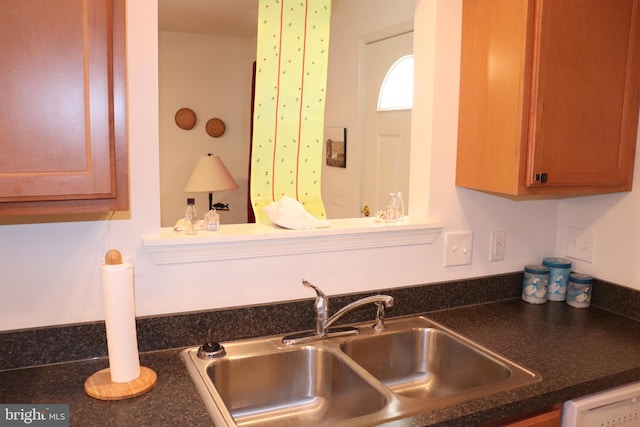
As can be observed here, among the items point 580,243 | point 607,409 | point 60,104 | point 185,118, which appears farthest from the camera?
point 185,118

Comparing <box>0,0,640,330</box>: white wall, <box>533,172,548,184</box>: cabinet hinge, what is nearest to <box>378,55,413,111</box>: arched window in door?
<box>0,0,640,330</box>: white wall

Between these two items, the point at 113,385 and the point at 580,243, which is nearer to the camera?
the point at 113,385

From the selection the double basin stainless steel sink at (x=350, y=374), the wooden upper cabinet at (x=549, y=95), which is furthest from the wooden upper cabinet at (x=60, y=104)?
the wooden upper cabinet at (x=549, y=95)

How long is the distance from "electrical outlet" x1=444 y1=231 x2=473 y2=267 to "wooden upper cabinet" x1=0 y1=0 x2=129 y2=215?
1.18 m

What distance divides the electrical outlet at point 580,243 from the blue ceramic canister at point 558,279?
7 centimetres

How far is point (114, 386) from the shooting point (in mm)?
1278

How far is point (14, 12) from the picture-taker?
1010 millimetres

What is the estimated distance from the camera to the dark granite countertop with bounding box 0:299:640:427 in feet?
3.93

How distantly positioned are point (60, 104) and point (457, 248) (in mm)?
1357

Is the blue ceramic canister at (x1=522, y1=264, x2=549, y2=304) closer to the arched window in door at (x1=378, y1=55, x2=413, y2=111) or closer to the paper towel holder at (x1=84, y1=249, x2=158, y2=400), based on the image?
the arched window in door at (x1=378, y1=55, x2=413, y2=111)

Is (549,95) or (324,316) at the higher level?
(549,95)

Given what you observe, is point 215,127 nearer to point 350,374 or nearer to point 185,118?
point 185,118

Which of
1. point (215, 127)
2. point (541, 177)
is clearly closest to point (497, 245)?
point (541, 177)

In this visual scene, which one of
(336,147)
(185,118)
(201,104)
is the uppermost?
(201,104)
